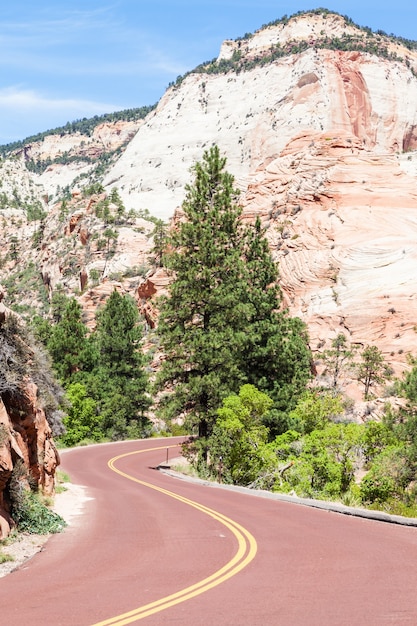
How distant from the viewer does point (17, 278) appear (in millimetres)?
115250

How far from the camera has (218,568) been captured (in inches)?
348

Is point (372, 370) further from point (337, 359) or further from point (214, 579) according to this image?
point (214, 579)

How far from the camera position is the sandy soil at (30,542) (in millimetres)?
9594

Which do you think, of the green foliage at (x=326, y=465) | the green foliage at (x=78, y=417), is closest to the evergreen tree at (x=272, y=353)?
the green foliage at (x=326, y=465)

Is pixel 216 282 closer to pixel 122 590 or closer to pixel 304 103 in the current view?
pixel 122 590

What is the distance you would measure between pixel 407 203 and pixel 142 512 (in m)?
55.8

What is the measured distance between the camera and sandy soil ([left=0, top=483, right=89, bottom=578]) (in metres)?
9.59

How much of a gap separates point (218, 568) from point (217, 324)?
22014 millimetres

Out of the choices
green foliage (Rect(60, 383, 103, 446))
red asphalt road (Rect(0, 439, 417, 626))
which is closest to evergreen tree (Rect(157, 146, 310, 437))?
red asphalt road (Rect(0, 439, 417, 626))

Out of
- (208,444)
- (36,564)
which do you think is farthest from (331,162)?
(36,564)

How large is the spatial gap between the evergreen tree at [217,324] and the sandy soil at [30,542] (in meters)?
12.0

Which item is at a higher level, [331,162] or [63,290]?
[331,162]

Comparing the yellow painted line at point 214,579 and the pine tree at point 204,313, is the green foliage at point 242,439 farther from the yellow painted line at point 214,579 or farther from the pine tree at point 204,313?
the yellow painted line at point 214,579

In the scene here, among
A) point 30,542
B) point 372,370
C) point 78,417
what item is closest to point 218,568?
point 30,542
